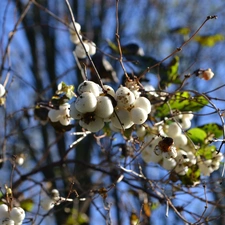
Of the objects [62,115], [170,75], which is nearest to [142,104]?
[62,115]

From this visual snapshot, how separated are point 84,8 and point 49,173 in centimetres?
188

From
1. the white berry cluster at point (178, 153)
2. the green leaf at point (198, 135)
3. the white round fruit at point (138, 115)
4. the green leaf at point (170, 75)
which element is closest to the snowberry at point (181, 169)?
the white berry cluster at point (178, 153)

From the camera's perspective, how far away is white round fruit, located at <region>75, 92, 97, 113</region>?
88 centimetres

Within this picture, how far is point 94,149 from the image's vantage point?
3.61 m

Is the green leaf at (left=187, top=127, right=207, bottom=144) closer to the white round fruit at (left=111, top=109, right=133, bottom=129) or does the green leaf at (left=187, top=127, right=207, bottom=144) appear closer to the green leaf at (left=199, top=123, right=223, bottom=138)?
the green leaf at (left=199, top=123, right=223, bottom=138)

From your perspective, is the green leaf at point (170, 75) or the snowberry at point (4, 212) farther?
the green leaf at point (170, 75)

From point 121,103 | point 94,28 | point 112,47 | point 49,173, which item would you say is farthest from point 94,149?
point 121,103

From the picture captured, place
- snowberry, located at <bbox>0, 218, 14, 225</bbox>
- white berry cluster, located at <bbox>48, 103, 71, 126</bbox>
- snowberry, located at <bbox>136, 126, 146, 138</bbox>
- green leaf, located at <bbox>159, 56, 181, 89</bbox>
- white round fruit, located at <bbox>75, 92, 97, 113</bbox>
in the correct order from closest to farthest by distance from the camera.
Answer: white round fruit, located at <bbox>75, 92, 97, 113</bbox>
snowberry, located at <bbox>0, 218, 14, 225</bbox>
white berry cluster, located at <bbox>48, 103, 71, 126</bbox>
snowberry, located at <bbox>136, 126, 146, 138</bbox>
green leaf, located at <bbox>159, 56, 181, 89</bbox>

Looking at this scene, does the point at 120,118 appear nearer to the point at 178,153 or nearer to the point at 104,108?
the point at 104,108

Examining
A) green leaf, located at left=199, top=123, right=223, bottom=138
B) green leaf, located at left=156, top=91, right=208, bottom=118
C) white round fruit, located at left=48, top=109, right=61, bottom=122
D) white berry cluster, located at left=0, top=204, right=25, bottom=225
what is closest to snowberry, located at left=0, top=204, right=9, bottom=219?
white berry cluster, located at left=0, top=204, right=25, bottom=225

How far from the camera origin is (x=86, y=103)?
0.88 meters

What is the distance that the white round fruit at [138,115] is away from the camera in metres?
0.92

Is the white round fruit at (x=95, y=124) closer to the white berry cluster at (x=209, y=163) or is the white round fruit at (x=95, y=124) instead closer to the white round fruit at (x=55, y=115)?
the white round fruit at (x=55, y=115)

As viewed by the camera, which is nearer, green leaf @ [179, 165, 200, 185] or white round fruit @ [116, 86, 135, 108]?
white round fruit @ [116, 86, 135, 108]
